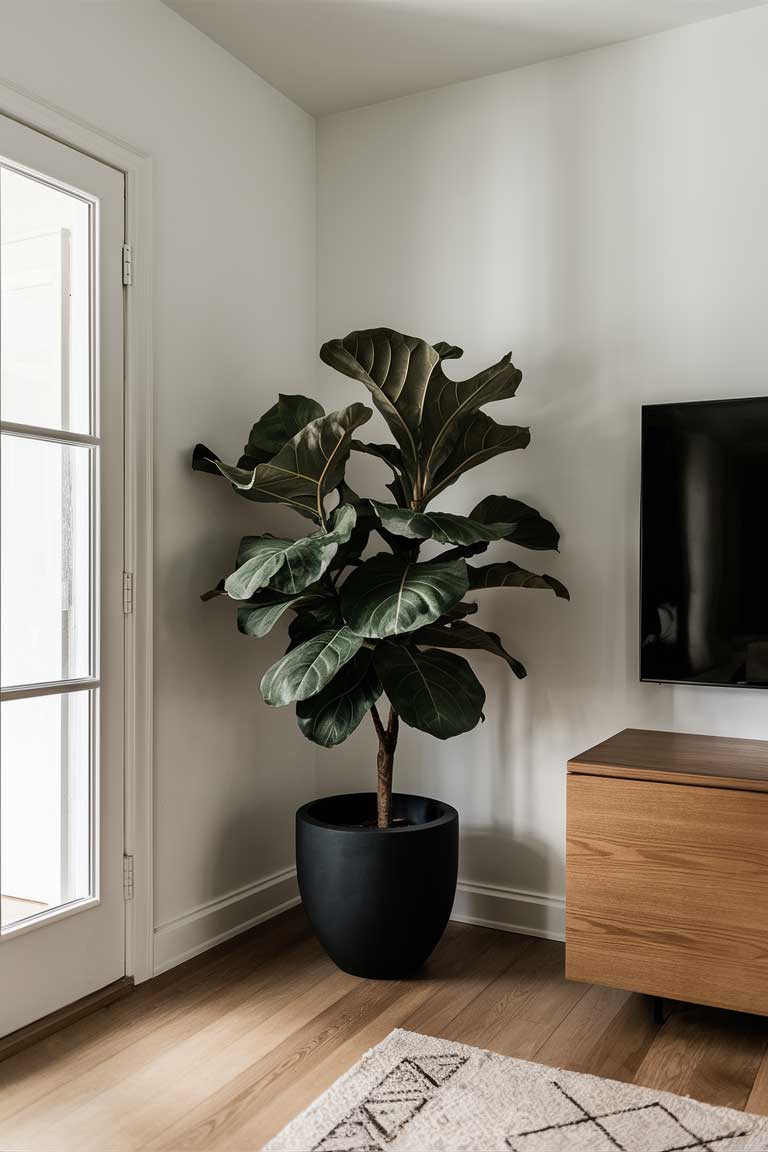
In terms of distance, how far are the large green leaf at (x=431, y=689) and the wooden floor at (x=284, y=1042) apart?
68cm

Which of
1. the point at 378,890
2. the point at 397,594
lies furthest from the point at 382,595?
the point at 378,890

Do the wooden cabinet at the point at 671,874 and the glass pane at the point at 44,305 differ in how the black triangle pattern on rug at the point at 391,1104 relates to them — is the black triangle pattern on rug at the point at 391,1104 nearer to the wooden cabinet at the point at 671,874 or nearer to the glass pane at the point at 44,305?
the wooden cabinet at the point at 671,874

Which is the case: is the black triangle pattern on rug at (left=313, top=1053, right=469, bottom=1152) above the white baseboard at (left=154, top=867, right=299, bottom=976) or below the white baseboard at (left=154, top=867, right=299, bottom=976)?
below

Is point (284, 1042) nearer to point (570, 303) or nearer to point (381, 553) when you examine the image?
point (381, 553)

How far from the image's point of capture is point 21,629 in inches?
82.3

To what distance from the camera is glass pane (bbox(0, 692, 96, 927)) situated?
6.79 ft

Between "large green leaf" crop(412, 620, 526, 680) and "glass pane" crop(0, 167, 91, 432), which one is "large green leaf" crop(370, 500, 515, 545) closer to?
"large green leaf" crop(412, 620, 526, 680)

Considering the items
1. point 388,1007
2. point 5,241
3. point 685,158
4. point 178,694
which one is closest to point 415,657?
point 178,694

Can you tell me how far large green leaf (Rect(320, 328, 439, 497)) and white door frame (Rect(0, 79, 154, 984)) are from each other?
47 centimetres

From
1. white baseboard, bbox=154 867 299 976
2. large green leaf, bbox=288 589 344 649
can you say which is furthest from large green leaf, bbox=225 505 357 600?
white baseboard, bbox=154 867 299 976

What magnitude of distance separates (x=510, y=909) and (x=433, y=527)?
→ 128 cm

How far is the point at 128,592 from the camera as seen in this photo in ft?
7.77

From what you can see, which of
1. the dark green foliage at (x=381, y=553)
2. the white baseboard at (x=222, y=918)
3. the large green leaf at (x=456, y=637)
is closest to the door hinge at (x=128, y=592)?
the dark green foliage at (x=381, y=553)

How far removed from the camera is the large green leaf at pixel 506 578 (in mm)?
2484
